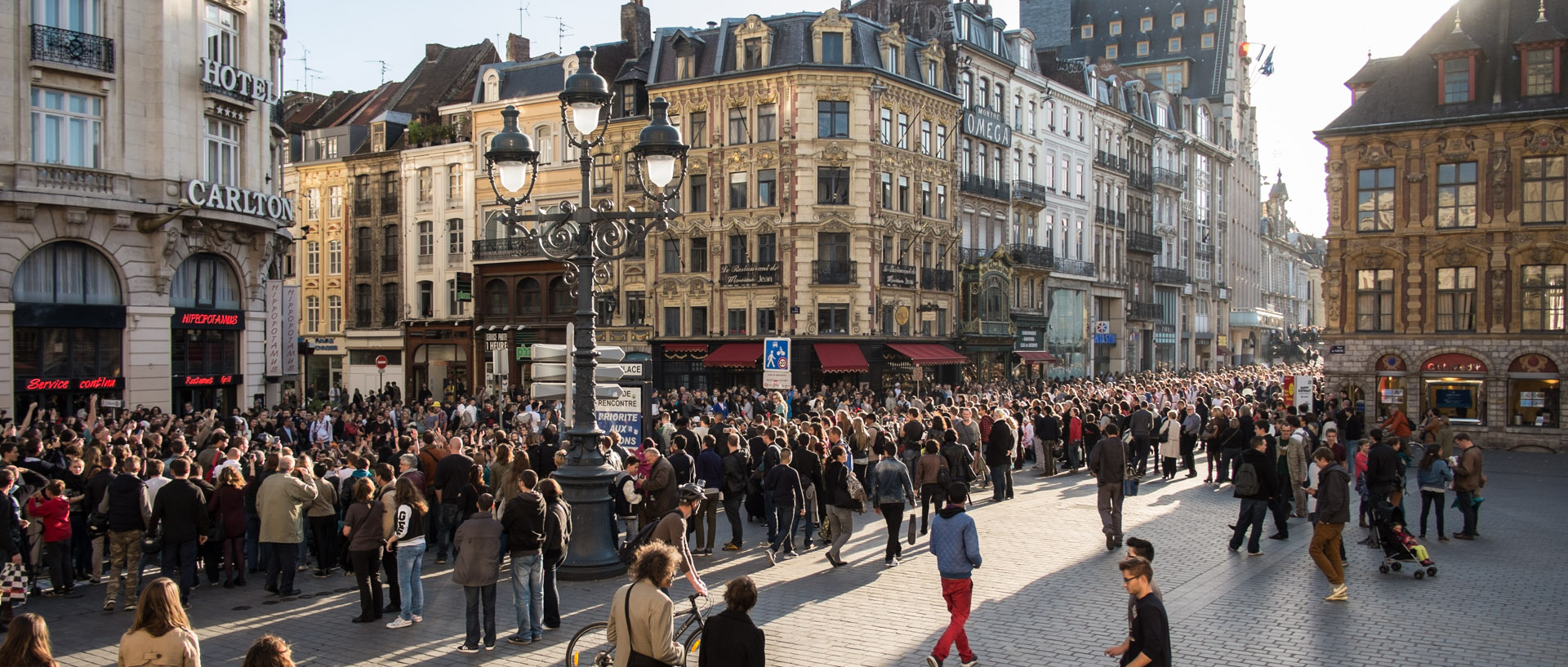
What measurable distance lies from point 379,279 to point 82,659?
43.9 meters

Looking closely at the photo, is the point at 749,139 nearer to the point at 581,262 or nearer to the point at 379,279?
the point at 379,279

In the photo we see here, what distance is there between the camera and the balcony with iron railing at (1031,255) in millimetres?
51312

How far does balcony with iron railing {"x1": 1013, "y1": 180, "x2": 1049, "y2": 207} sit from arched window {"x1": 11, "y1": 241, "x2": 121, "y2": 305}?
36.6m

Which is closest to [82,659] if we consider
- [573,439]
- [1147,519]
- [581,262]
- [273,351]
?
[573,439]

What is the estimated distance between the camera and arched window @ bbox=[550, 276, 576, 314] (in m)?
47.0

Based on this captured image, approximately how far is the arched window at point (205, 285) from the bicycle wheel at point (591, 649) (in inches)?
872

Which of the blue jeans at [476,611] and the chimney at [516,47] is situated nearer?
the blue jeans at [476,611]

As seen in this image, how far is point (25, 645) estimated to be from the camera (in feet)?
18.7

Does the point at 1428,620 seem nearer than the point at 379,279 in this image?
Yes

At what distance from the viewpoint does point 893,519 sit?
48.3 feet

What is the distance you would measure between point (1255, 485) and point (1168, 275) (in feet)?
187

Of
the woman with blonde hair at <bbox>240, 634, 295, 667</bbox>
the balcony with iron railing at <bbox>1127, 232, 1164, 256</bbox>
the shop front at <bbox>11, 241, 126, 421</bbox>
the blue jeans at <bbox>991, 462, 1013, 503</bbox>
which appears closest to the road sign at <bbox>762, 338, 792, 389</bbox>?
the blue jeans at <bbox>991, 462, 1013, 503</bbox>

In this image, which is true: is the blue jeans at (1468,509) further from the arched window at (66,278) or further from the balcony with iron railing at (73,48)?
the balcony with iron railing at (73,48)

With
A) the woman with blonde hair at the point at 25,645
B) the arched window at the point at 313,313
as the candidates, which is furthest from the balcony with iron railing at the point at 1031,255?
the woman with blonde hair at the point at 25,645
